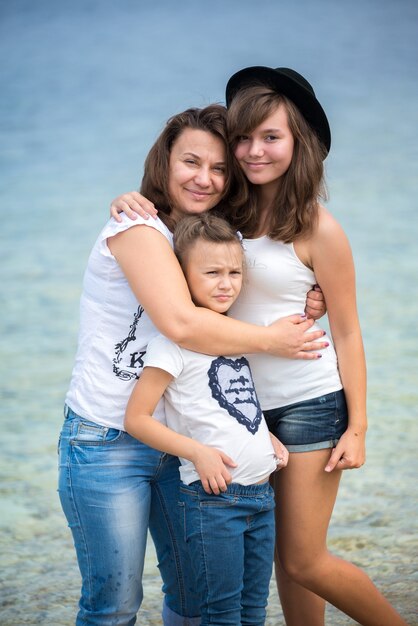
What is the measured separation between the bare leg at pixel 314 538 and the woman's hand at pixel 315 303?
35 cm

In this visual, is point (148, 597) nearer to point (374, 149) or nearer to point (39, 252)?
point (39, 252)

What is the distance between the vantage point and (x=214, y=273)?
2289 mm

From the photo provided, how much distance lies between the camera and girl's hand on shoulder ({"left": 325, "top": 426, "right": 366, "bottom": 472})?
2.46 meters

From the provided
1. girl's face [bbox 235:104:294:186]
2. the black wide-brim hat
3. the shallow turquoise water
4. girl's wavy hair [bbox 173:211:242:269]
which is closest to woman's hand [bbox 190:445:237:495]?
girl's wavy hair [bbox 173:211:242:269]

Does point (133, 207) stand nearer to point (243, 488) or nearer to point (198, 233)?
point (198, 233)

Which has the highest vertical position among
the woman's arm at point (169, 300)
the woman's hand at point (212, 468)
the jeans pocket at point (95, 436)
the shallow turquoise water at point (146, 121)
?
the shallow turquoise water at point (146, 121)

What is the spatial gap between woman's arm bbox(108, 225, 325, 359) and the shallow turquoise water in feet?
13.2

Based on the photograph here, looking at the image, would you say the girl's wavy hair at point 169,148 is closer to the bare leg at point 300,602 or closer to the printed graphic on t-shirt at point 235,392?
the printed graphic on t-shirt at point 235,392

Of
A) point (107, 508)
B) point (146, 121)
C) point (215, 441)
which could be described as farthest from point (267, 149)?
point (146, 121)

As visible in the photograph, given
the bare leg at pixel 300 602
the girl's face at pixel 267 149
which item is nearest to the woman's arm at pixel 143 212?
the girl's face at pixel 267 149

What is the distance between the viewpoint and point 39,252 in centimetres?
842

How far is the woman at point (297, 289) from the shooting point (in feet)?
7.91

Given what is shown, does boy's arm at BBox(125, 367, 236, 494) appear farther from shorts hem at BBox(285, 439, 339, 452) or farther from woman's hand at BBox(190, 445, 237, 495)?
shorts hem at BBox(285, 439, 339, 452)

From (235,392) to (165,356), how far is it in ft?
0.62
